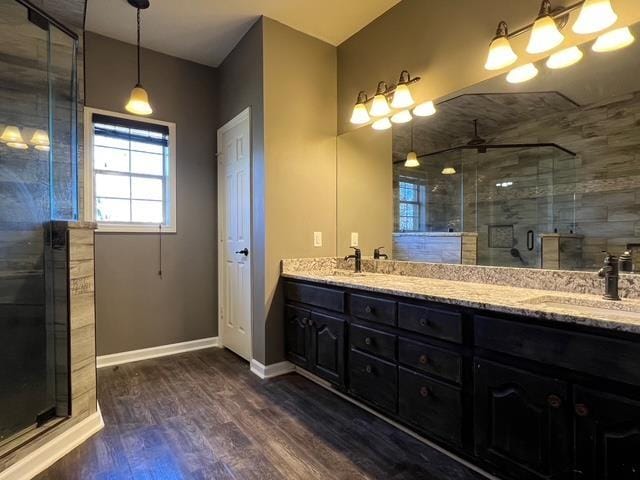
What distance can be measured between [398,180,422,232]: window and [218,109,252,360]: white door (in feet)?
4.14

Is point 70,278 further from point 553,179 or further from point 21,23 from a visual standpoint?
point 553,179

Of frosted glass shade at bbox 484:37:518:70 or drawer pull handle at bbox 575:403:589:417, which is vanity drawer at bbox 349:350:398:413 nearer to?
drawer pull handle at bbox 575:403:589:417

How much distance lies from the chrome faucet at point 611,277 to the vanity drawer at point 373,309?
0.97m

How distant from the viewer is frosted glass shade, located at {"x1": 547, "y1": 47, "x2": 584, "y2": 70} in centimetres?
178

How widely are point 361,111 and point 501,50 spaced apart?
1.13 m

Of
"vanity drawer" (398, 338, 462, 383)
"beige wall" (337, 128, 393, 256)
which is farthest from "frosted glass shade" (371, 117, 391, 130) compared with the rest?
"vanity drawer" (398, 338, 462, 383)

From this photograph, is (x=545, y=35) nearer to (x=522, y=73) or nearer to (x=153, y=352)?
(x=522, y=73)

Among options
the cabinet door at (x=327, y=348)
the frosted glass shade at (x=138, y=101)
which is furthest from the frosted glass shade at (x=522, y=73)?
the frosted glass shade at (x=138, y=101)

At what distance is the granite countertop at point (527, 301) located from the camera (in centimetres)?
126

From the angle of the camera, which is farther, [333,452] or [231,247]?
[231,247]

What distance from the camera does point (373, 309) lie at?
2.11m

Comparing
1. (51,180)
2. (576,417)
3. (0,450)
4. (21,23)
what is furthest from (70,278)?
(576,417)

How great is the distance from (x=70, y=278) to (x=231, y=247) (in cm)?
150

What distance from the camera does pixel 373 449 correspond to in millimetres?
1896
